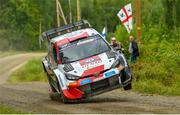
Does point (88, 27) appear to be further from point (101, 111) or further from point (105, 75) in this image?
point (101, 111)

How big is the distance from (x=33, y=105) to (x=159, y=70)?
20.9 ft

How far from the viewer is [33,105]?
57.5 feet

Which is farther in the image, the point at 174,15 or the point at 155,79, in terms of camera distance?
the point at 174,15

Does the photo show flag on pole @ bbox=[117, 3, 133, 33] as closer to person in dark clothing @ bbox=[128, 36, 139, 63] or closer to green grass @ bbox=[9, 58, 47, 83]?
person in dark clothing @ bbox=[128, 36, 139, 63]

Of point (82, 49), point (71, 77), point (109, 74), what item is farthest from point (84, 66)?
point (82, 49)

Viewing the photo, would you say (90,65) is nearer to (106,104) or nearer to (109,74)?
(109,74)

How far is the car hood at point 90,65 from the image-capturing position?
16.8 m

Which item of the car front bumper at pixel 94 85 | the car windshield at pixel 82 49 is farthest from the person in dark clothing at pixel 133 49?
the car front bumper at pixel 94 85

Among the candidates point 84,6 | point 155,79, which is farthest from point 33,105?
point 84,6

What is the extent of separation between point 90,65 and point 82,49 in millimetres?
1426

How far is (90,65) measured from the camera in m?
17.0

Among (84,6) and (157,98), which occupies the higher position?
(84,6)

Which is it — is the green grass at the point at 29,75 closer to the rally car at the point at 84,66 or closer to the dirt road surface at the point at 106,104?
the dirt road surface at the point at 106,104

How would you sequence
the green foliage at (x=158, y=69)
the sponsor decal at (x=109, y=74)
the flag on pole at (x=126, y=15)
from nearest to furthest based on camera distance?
the sponsor decal at (x=109, y=74), the green foliage at (x=158, y=69), the flag on pole at (x=126, y=15)
